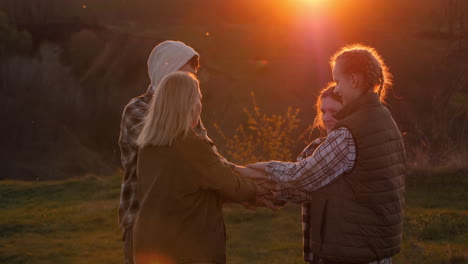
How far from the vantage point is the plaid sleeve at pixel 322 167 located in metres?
2.85

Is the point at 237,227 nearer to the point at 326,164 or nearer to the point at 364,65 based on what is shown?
the point at 326,164

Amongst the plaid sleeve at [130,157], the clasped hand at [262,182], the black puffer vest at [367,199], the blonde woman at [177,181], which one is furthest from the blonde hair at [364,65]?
the plaid sleeve at [130,157]

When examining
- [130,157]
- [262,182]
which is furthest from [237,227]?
[130,157]

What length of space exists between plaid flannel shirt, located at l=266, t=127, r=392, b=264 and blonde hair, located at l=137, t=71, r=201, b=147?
0.77 metres

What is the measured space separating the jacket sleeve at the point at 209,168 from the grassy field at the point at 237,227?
504 cm

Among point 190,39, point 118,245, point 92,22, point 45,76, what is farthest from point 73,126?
point 118,245

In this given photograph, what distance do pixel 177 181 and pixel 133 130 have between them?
0.70 metres

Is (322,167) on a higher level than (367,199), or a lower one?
higher

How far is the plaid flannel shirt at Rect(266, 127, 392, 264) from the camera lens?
2.86m

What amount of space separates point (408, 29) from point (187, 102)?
42.3m

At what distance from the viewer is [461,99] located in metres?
27.2

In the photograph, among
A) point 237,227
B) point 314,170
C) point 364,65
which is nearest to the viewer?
point 364,65

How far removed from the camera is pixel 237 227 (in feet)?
32.8

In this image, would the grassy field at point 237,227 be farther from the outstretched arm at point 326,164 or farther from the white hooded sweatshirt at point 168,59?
the white hooded sweatshirt at point 168,59
